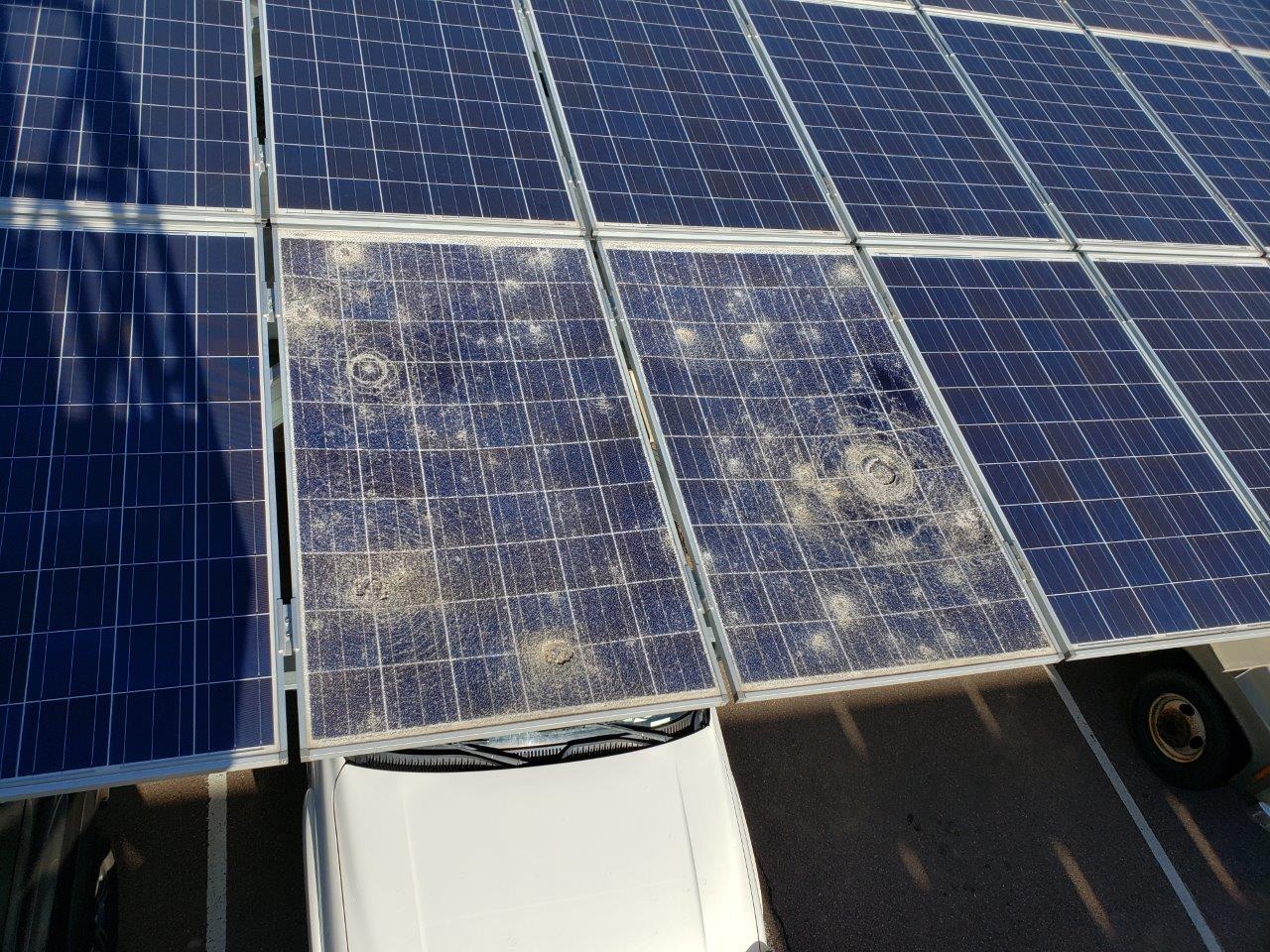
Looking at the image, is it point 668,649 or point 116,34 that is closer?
point 668,649

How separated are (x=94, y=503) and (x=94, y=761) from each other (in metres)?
1.50

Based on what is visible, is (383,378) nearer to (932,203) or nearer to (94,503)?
(94,503)

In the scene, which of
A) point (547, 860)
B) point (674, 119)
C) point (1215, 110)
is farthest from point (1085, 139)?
point (547, 860)

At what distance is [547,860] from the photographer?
5.60 meters

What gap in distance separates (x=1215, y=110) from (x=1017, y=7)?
8.97ft

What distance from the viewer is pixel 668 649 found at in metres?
5.06

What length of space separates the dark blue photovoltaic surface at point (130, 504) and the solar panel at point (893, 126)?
5.42 m

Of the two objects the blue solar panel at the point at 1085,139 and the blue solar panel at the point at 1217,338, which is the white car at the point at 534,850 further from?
the blue solar panel at the point at 1085,139

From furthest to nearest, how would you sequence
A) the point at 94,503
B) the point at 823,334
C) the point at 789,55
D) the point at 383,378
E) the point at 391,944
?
the point at 789,55 → the point at 823,334 → the point at 383,378 → the point at 391,944 → the point at 94,503

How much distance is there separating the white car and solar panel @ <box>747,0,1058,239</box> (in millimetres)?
5069

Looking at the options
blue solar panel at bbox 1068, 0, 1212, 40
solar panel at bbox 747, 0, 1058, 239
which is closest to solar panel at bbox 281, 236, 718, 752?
solar panel at bbox 747, 0, 1058, 239

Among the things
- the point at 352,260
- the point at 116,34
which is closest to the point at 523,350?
the point at 352,260

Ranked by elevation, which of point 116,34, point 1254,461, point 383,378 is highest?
point 116,34

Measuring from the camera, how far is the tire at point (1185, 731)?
7.80 m
